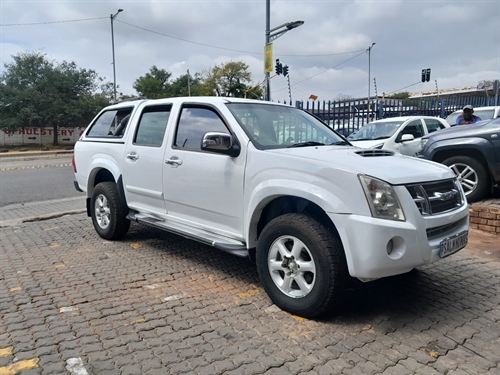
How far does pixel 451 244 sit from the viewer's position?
3.34 meters

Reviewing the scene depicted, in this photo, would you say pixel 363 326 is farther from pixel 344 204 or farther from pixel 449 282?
pixel 449 282

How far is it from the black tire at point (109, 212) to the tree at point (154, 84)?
2414 inches

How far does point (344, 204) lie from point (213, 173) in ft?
4.62

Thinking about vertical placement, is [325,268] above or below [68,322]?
above

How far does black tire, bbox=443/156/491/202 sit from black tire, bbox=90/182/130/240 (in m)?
4.83

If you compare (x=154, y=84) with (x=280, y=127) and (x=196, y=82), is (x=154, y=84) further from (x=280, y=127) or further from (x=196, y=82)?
(x=280, y=127)

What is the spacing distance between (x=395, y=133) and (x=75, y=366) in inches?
359

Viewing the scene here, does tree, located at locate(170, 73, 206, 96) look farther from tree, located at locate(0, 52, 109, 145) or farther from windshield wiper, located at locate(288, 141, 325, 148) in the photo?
windshield wiper, located at locate(288, 141, 325, 148)

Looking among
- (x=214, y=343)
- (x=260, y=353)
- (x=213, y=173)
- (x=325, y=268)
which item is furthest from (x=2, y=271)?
(x=325, y=268)

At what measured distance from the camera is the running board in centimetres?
382

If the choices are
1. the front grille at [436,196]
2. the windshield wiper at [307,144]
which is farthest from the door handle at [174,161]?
the front grille at [436,196]

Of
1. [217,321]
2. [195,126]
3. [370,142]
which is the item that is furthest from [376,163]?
[370,142]

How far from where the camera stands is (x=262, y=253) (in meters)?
3.55

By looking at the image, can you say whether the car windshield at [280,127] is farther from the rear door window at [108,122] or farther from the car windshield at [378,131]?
the car windshield at [378,131]
